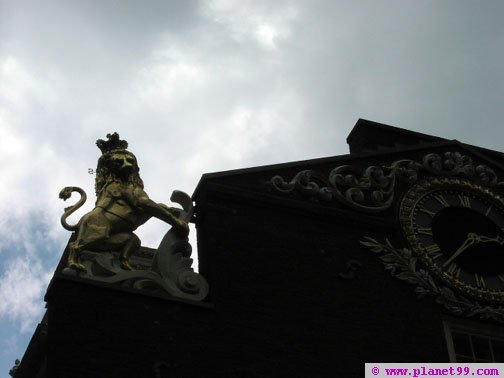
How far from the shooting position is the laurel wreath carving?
722 inches

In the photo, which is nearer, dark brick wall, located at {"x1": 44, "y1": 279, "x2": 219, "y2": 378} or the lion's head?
dark brick wall, located at {"x1": 44, "y1": 279, "x2": 219, "y2": 378}

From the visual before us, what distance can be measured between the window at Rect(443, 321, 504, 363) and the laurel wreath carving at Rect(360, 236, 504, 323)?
7.3 inches

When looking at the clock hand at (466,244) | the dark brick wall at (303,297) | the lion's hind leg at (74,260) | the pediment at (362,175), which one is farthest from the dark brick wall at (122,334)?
the clock hand at (466,244)

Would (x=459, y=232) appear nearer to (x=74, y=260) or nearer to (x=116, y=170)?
(x=116, y=170)

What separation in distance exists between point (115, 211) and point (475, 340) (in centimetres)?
623

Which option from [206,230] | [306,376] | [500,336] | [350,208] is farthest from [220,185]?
[500,336]

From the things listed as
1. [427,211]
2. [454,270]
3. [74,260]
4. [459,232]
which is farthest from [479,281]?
[74,260]

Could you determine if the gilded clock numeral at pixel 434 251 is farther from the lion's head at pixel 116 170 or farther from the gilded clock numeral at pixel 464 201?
the lion's head at pixel 116 170

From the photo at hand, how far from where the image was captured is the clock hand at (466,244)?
19.0 m

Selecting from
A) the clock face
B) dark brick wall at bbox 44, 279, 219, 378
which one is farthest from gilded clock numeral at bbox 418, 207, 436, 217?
dark brick wall at bbox 44, 279, 219, 378

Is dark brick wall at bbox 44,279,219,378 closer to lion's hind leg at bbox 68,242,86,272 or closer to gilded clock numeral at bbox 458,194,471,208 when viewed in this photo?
lion's hind leg at bbox 68,242,86,272

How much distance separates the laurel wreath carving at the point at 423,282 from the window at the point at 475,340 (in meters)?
0.19

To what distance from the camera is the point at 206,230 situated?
1789cm

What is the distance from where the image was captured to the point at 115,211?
17375mm
